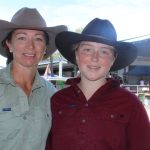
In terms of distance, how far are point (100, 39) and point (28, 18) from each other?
0.67m

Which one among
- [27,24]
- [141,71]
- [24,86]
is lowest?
[141,71]

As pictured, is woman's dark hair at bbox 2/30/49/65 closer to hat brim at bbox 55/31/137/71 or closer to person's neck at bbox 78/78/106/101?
hat brim at bbox 55/31/137/71

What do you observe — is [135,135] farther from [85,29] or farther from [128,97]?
[85,29]

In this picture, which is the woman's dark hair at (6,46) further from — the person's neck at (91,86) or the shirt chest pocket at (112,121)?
the shirt chest pocket at (112,121)

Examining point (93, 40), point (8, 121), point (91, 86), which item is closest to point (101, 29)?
point (93, 40)

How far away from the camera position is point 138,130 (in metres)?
2.46

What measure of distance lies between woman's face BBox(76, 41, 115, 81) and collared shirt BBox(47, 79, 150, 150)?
111mm

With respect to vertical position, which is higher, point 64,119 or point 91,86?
point 91,86

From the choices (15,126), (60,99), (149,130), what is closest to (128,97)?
(149,130)

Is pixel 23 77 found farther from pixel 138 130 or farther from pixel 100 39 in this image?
pixel 138 130

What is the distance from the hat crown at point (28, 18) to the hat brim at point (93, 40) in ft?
0.62

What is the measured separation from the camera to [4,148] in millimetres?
2547

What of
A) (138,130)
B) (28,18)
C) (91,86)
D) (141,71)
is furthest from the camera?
(141,71)

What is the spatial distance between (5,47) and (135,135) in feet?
4.27
